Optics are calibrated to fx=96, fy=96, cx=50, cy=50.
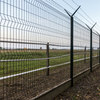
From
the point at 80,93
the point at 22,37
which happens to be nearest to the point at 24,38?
the point at 22,37

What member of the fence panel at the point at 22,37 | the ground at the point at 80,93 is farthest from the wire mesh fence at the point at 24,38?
the ground at the point at 80,93

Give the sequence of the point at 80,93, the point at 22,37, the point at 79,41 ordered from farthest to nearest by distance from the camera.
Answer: the point at 79,41
the point at 80,93
the point at 22,37

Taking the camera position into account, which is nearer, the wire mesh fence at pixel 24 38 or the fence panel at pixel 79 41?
the wire mesh fence at pixel 24 38

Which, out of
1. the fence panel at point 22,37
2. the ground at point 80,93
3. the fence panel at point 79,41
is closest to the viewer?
the fence panel at point 22,37

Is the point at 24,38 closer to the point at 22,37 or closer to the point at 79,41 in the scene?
the point at 22,37

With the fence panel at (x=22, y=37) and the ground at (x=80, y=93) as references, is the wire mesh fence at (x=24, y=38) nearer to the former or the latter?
Result: the fence panel at (x=22, y=37)

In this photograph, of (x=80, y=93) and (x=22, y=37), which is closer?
(x=22, y=37)

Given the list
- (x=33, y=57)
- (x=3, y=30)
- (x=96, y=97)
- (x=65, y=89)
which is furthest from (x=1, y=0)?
(x=96, y=97)

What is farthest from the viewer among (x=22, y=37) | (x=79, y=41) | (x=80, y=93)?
(x=79, y=41)

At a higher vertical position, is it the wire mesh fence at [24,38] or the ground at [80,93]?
the wire mesh fence at [24,38]

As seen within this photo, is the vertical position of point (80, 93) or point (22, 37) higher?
point (22, 37)

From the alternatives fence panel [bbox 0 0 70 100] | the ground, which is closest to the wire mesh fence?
fence panel [bbox 0 0 70 100]

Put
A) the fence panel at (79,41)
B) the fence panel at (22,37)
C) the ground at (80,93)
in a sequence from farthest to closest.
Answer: the fence panel at (79,41) → the ground at (80,93) → the fence panel at (22,37)

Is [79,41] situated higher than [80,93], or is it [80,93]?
[79,41]
